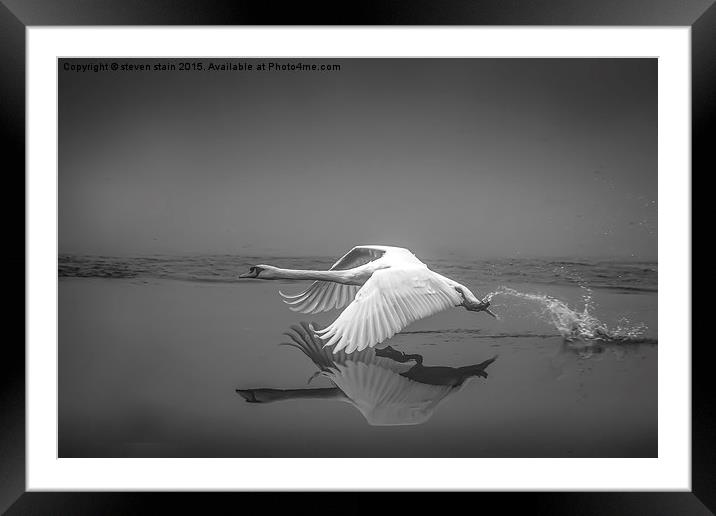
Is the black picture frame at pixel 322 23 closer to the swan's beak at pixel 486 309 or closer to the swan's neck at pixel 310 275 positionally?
the swan's beak at pixel 486 309

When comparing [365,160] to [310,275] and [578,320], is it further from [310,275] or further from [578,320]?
[578,320]

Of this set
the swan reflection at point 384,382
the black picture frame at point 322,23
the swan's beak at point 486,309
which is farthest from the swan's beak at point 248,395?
the swan's beak at point 486,309

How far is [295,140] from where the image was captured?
2100mm

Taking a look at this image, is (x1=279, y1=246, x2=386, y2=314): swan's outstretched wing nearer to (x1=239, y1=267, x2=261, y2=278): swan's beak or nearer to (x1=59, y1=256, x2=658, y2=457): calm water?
(x1=59, y1=256, x2=658, y2=457): calm water

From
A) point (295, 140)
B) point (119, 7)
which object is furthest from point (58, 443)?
point (119, 7)

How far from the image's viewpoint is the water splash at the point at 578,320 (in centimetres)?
209

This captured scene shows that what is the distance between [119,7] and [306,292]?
1268 mm

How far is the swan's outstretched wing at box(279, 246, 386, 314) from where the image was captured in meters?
2.09

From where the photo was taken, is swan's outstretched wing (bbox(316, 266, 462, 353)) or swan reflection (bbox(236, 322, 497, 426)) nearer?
swan's outstretched wing (bbox(316, 266, 462, 353))

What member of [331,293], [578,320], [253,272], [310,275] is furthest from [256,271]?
[578,320]

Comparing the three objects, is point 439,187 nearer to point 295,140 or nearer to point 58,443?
point 295,140

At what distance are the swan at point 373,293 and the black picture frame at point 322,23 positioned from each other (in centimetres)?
69

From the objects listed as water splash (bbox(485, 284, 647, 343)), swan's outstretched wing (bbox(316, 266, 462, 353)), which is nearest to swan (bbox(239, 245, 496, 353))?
swan's outstretched wing (bbox(316, 266, 462, 353))

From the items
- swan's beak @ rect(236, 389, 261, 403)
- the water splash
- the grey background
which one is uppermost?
the grey background
